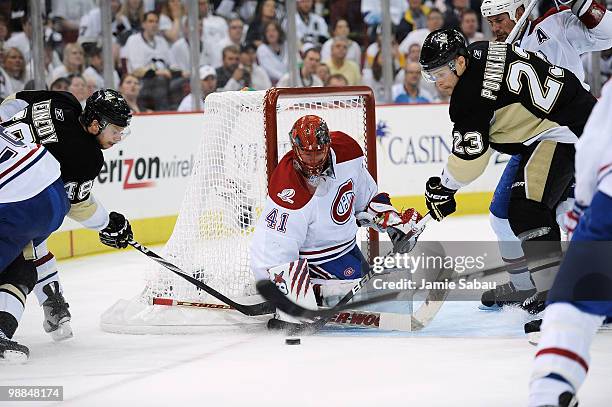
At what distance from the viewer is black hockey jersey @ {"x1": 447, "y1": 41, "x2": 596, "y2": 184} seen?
356 cm

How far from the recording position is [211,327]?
12.8 ft

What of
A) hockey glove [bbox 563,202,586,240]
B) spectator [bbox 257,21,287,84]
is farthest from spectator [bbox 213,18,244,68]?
hockey glove [bbox 563,202,586,240]

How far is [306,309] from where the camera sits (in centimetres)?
354

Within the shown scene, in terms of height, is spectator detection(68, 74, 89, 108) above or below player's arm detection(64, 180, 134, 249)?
above

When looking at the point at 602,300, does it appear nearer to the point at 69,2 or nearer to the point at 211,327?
the point at 211,327

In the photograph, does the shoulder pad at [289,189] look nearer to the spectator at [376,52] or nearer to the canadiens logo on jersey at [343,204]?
the canadiens logo on jersey at [343,204]

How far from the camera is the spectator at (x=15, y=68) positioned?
607cm

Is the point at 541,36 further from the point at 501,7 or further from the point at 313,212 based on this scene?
the point at 313,212

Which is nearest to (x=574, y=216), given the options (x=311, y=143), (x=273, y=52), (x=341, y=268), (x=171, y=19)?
(x=311, y=143)

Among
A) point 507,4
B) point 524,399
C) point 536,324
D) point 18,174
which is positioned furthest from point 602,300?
point 507,4

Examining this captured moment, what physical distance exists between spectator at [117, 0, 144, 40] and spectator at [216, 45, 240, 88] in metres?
0.66

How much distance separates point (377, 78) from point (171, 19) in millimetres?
1614

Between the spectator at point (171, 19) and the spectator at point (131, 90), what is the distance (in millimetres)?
488

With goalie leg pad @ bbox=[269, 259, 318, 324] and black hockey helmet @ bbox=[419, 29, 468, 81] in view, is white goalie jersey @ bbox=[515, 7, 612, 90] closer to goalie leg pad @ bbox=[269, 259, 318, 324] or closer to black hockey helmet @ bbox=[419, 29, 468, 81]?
black hockey helmet @ bbox=[419, 29, 468, 81]
